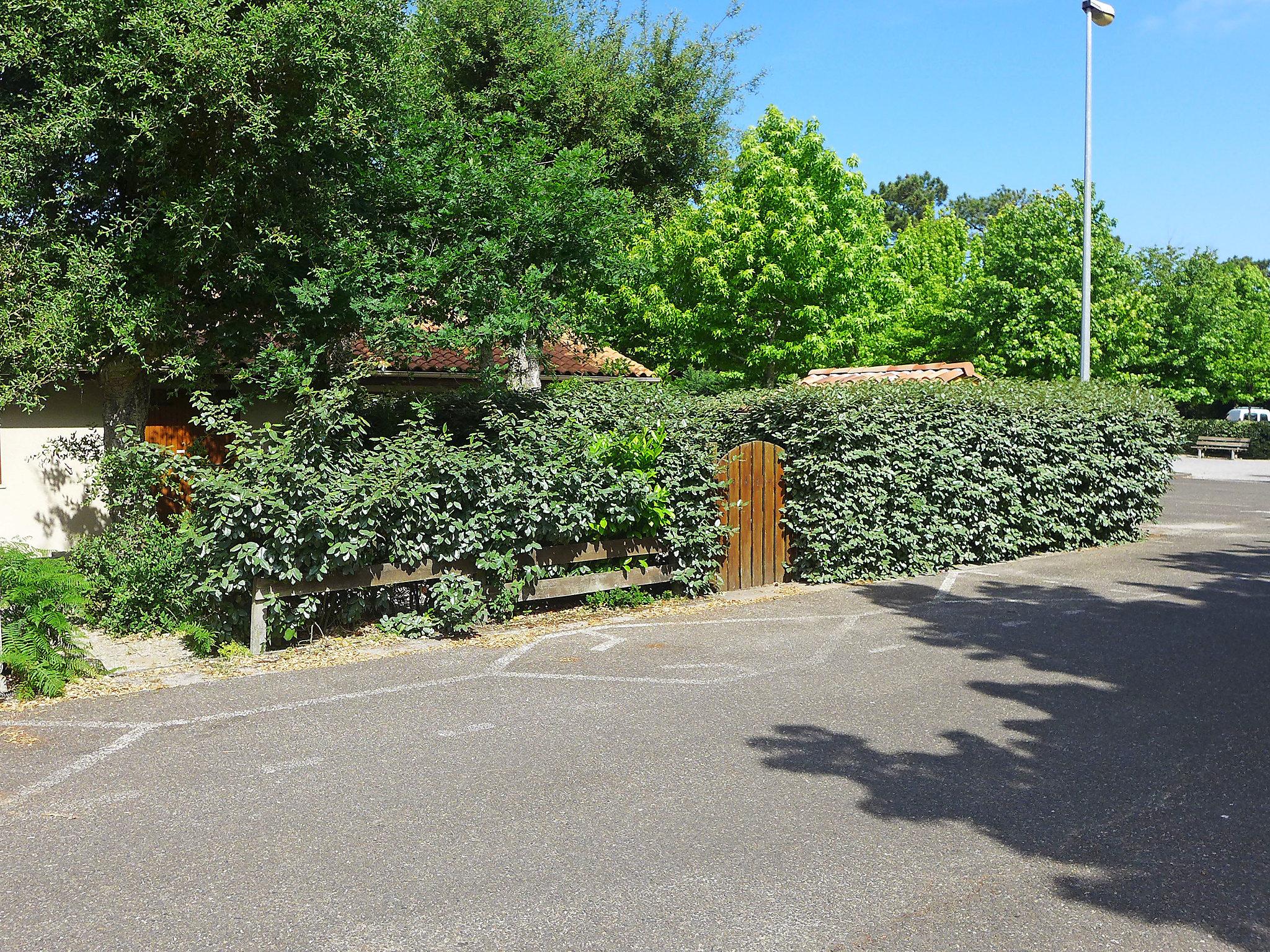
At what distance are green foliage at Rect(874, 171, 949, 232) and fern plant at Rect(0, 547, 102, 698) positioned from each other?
7309 centimetres

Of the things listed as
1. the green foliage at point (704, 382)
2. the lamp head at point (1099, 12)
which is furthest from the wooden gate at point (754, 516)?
the lamp head at point (1099, 12)

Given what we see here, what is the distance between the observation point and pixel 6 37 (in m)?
8.57

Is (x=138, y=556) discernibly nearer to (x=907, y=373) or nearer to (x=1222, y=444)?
(x=907, y=373)

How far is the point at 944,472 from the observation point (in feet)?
39.9

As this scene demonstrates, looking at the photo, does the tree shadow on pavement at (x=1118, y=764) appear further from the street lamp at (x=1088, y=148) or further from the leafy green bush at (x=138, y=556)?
the street lamp at (x=1088, y=148)

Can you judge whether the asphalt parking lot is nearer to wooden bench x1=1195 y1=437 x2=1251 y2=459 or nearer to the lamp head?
the lamp head

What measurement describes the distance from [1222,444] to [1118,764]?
4494 cm

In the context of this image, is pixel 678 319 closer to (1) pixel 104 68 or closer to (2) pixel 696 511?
(2) pixel 696 511

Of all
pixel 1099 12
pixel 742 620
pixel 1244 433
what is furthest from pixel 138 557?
pixel 1244 433

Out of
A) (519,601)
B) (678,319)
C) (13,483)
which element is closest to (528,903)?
(519,601)

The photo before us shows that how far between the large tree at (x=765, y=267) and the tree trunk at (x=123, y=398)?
13.5 m

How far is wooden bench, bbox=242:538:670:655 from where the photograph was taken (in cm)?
795

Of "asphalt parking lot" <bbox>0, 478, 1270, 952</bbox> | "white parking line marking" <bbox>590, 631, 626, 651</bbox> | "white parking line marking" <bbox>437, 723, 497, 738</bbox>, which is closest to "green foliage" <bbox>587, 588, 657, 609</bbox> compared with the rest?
"white parking line marking" <bbox>590, 631, 626, 651</bbox>

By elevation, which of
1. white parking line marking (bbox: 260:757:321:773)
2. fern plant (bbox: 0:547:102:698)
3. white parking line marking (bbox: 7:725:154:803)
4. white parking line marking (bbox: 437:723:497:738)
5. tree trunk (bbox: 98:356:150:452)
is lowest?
white parking line marking (bbox: 437:723:497:738)
